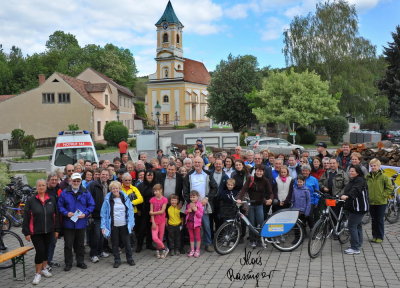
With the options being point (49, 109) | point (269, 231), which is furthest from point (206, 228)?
point (49, 109)

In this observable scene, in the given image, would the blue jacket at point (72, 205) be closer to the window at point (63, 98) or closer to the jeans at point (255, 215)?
the jeans at point (255, 215)

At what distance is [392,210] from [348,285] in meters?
4.54

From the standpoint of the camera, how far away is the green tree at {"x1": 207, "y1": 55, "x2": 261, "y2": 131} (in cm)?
4847

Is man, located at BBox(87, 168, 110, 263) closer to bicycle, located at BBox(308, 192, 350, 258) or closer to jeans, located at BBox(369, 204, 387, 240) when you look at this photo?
bicycle, located at BBox(308, 192, 350, 258)

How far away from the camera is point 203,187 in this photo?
795 centimetres

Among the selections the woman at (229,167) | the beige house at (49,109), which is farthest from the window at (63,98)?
the woman at (229,167)

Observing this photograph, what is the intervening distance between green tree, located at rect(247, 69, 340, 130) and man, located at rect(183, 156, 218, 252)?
96.7 ft

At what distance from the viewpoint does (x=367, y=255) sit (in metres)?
7.36

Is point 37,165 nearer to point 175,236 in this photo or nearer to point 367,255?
point 175,236

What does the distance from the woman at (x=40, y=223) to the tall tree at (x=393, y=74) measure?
44.9 metres

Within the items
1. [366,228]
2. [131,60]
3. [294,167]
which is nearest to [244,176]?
[294,167]

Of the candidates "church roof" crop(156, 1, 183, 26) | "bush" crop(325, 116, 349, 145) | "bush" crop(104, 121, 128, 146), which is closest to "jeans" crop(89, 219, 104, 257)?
"bush" crop(104, 121, 128, 146)

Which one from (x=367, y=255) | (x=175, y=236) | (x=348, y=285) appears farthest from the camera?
(x=175, y=236)

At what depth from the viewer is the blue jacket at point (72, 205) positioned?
6.89 m
